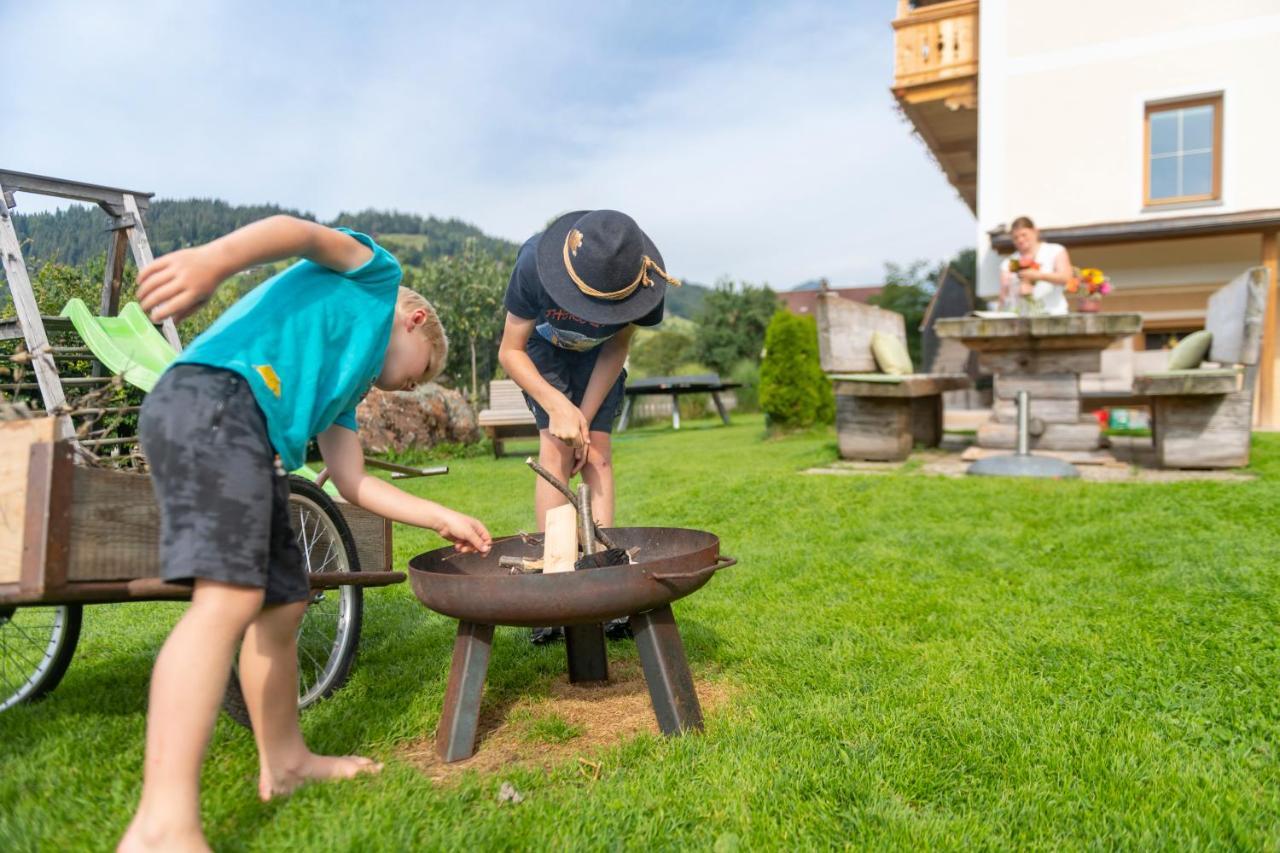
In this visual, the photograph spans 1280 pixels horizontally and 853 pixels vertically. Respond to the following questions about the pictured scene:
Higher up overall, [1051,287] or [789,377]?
[1051,287]

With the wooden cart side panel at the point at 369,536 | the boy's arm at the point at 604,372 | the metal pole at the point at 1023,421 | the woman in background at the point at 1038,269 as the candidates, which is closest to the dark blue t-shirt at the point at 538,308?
the boy's arm at the point at 604,372

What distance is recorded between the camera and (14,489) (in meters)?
1.52

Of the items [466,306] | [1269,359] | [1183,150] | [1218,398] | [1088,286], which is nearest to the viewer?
[1218,398]

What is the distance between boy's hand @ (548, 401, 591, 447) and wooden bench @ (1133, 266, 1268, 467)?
174 inches

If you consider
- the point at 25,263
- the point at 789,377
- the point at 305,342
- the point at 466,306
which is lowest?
the point at 789,377

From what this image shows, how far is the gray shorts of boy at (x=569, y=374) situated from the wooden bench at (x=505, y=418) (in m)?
5.97

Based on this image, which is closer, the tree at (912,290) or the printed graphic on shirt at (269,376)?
the printed graphic on shirt at (269,376)

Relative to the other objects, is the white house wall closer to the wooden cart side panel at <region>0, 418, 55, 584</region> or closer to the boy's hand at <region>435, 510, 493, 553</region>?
the boy's hand at <region>435, 510, 493, 553</region>

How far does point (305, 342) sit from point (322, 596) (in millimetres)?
1171

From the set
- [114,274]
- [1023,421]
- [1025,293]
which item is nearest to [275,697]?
[114,274]

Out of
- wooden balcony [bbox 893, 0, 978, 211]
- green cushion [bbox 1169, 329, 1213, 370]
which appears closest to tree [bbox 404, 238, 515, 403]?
wooden balcony [bbox 893, 0, 978, 211]

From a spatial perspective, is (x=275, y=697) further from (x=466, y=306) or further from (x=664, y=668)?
(x=466, y=306)

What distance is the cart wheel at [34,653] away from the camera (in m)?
2.42

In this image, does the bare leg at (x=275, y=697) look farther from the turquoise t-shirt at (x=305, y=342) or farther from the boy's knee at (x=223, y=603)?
the turquoise t-shirt at (x=305, y=342)
